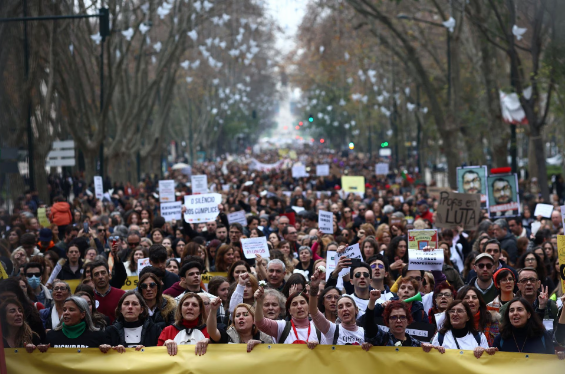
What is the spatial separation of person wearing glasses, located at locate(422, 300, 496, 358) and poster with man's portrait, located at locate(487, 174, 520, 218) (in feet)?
34.7

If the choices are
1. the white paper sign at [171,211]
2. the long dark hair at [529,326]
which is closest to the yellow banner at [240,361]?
the long dark hair at [529,326]

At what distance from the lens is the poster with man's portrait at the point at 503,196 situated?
57.1ft

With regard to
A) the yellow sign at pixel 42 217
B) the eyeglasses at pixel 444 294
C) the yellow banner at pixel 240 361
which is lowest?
the yellow banner at pixel 240 361

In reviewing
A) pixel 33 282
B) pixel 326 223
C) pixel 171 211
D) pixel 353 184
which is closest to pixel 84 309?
pixel 33 282

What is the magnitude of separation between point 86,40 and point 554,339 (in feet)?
77.5

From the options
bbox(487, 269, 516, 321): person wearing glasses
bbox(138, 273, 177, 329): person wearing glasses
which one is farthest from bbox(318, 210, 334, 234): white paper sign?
bbox(138, 273, 177, 329): person wearing glasses

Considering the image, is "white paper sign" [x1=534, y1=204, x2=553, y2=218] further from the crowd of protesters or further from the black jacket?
the black jacket

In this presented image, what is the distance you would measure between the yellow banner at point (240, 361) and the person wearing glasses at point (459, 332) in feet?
0.96

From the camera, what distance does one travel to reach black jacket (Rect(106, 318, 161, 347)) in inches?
282

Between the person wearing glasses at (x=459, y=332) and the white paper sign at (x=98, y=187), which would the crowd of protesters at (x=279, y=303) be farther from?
the white paper sign at (x=98, y=187)

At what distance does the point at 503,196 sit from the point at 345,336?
36.8ft

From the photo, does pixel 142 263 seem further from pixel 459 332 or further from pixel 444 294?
pixel 459 332

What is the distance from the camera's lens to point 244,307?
706cm

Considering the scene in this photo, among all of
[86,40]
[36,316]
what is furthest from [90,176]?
[36,316]
